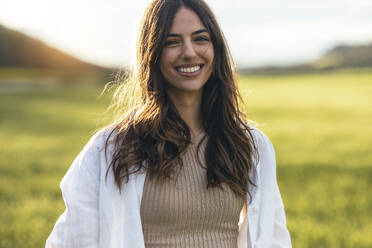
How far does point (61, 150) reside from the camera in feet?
38.8

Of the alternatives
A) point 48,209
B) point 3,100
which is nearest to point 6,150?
A: point 48,209

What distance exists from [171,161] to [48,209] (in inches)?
181

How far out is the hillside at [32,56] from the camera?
48.2 meters

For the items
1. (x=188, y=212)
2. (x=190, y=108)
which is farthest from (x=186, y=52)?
(x=188, y=212)

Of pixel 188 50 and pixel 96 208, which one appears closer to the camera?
pixel 96 208

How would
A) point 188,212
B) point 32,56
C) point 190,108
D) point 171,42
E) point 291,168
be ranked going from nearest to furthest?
point 188,212 → point 171,42 → point 190,108 → point 291,168 → point 32,56

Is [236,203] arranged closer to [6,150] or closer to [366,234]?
[366,234]

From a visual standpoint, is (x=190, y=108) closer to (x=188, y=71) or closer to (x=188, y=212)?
(x=188, y=71)

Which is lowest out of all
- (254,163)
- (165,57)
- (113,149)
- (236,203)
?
(236,203)

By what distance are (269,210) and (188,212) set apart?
0.48m

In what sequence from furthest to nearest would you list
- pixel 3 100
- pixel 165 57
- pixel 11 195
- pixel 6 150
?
pixel 3 100, pixel 6 150, pixel 11 195, pixel 165 57

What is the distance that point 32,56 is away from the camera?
48.9 metres

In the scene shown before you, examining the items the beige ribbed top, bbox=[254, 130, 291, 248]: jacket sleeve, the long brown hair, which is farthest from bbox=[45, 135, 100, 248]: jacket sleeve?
bbox=[254, 130, 291, 248]: jacket sleeve

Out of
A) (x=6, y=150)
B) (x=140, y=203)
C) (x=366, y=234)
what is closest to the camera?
(x=140, y=203)
